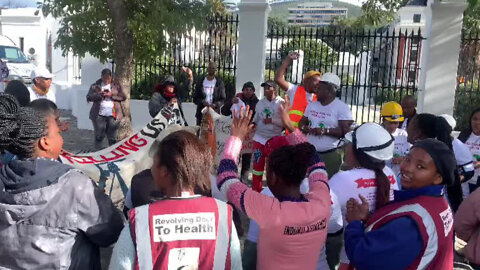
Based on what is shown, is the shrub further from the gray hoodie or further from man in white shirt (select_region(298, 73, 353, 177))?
the gray hoodie

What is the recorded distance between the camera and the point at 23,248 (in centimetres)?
212

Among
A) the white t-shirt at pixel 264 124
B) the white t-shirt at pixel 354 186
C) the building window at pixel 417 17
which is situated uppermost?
the building window at pixel 417 17

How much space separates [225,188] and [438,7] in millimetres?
8752

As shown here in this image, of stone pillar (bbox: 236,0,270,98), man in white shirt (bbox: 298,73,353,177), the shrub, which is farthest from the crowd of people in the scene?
the shrub

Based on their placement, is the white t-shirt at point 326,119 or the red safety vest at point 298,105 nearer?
the white t-shirt at point 326,119

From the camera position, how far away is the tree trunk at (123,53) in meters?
8.70

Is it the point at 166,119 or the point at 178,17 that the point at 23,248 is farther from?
the point at 178,17

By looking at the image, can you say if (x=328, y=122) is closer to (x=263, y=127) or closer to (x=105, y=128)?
(x=263, y=127)

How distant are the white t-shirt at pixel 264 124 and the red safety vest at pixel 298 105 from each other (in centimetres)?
41

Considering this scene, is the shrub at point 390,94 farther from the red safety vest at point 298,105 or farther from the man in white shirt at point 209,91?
the red safety vest at point 298,105

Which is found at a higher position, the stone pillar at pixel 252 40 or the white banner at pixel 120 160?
the stone pillar at pixel 252 40

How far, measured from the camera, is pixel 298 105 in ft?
19.3

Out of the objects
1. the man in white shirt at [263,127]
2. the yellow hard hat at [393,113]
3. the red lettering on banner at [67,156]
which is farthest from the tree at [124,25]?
the yellow hard hat at [393,113]

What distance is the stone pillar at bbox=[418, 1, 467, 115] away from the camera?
9.73 m
